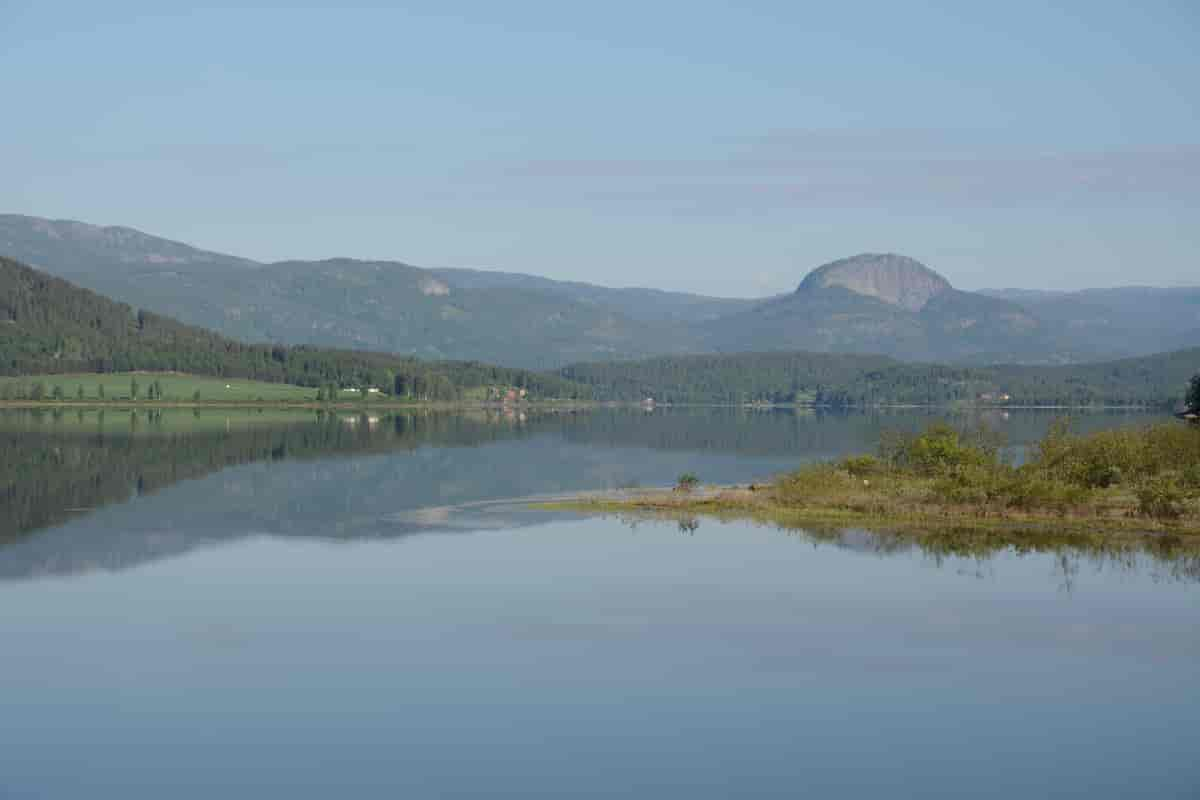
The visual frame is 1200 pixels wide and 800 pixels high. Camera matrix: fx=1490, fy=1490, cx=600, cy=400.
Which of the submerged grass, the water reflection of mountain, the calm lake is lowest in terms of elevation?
the calm lake

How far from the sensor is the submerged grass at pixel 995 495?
46.7 metres

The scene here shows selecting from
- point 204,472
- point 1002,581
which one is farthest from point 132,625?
point 204,472

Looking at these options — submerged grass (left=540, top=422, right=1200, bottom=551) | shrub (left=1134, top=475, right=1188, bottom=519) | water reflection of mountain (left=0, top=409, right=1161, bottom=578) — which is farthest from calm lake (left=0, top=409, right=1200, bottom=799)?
shrub (left=1134, top=475, right=1188, bottom=519)

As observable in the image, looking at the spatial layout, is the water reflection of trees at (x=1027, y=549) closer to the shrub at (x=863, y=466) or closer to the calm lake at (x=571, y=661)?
the calm lake at (x=571, y=661)

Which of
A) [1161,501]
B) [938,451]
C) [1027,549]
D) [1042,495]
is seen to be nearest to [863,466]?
[938,451]

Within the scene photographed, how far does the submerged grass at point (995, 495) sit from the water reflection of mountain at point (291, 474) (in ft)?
29.7

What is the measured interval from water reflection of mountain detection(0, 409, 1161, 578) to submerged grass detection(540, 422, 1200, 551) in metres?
9.04

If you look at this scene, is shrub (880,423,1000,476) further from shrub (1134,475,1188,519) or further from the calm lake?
the calm lake

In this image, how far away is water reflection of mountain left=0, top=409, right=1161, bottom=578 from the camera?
154 feet

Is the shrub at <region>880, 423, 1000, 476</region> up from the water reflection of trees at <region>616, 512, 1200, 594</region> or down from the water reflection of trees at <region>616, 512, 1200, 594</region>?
up

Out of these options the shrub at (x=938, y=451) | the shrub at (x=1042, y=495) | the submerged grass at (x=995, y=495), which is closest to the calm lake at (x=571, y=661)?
the submerged grass at (x=995, y=495)

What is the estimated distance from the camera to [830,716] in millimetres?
23094

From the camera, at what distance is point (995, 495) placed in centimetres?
5100

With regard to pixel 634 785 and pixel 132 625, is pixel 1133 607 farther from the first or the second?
pixel 132 625
